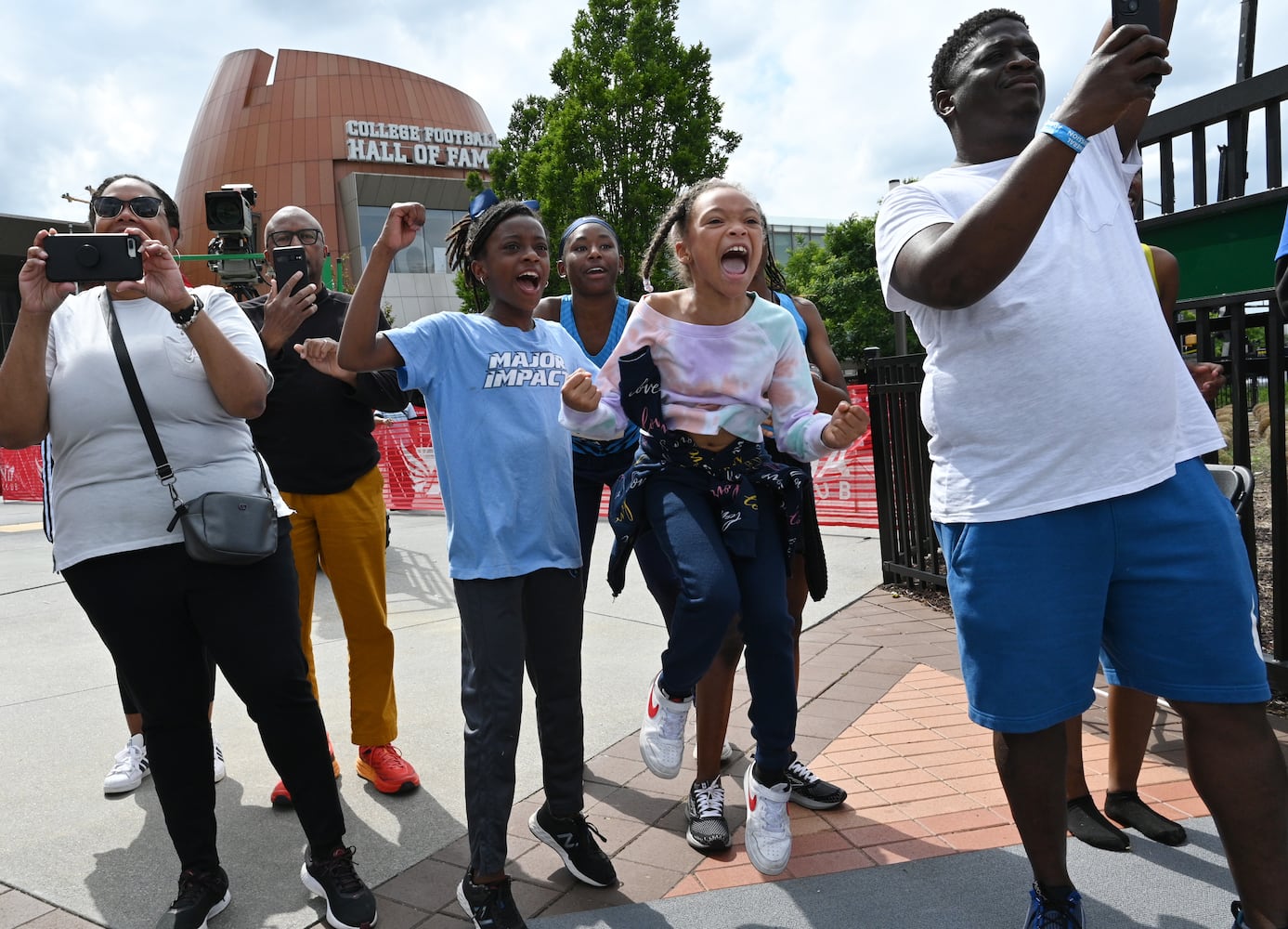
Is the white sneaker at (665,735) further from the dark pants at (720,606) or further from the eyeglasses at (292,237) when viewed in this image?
the eyeglasses at (292,237)

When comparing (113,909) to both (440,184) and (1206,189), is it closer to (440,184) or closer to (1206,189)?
(1206,189)

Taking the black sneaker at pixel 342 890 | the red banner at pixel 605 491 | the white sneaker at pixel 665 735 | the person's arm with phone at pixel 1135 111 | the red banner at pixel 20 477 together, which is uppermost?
the person's arm with phone at pixel 1135 111

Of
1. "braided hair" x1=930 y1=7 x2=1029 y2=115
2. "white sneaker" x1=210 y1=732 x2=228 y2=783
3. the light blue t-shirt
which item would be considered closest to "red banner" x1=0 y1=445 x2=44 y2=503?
"white sneaker" x1=210 y1=732 x2=228 y2=783

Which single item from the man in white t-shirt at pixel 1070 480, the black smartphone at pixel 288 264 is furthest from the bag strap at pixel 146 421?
the man in white t-shirt at pixel 1070 480

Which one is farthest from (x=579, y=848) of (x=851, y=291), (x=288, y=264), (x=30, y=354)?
(x=851, y=291)

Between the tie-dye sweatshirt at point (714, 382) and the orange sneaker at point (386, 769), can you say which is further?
the orange sneaker at point (386, 769)

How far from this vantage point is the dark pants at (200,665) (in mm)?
2639

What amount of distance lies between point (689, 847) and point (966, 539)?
4.91 feet

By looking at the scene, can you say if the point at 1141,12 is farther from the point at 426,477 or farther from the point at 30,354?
the point at 426,477

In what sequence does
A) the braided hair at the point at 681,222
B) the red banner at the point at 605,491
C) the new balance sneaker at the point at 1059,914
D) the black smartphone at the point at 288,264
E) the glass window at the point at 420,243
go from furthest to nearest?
the glass window at the point at 420,243
the red banner at the point at 605,491
the black smartphone at the point at 288,264
the braided hair at the point at 681,222
the new balance sneaker at the point at 1059,914

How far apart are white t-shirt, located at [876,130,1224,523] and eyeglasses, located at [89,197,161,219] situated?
6.93 feet

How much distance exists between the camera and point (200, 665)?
278cm

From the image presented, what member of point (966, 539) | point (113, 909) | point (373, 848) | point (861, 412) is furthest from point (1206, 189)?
point (113, 909)

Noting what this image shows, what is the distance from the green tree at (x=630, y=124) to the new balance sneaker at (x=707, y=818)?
1955cm
